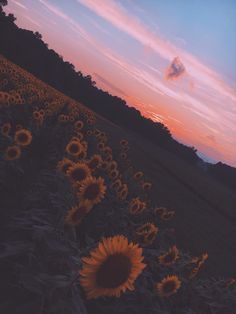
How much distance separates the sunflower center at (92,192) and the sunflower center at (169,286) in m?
1.05

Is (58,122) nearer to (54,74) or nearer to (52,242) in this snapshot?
(52,242)

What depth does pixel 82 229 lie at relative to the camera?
5922mm

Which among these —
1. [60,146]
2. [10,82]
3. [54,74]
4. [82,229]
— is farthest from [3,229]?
[54,74]

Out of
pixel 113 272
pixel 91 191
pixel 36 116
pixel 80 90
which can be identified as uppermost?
pixel 113 272

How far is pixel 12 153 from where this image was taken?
21.8ft

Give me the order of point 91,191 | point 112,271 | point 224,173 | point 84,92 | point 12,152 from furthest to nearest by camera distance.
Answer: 1. point 84,92
2. point 224,173
3. point 12,152
4. point 91,191
5. point 112,271

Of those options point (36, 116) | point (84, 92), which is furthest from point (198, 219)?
point (84, 92)

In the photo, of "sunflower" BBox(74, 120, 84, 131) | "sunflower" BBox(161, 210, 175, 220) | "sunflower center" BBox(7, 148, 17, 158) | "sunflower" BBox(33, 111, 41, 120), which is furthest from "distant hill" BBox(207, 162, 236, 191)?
"sunflower center" BBox(7, 148, 17, 158)

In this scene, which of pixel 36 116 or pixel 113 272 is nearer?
pixel 113 272

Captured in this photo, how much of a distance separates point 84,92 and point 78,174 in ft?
169

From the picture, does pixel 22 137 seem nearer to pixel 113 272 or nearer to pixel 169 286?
pixel 169 286

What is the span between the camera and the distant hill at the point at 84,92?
51.7 metres

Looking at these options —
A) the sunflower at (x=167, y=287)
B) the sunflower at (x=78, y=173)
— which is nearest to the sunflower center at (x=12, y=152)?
the sunflower at (x=78, y=173)

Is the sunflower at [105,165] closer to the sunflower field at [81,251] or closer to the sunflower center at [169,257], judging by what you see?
the sunflower field at [81,251]
